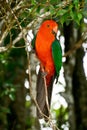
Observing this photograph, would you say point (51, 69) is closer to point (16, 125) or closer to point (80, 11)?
point (80, 11)

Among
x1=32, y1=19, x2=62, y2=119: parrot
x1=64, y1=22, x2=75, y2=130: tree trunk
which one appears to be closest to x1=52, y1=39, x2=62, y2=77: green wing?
Result: x1=32, y1=19, x2=62, y2=119: parrot

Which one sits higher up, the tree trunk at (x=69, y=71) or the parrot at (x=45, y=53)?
the parrot at (x=45, y=53)

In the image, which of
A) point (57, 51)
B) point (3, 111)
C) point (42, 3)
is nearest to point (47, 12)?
point (42, 3)

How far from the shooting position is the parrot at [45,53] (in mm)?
2775

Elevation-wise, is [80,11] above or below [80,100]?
above

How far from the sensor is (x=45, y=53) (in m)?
2.87

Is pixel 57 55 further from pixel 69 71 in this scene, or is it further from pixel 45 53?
pixel 69 71

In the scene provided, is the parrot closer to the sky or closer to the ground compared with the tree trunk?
closer to the sky

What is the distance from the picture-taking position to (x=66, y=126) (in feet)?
18.1

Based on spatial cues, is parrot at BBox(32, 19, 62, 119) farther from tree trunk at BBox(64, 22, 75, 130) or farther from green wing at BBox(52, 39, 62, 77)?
tree trunk at BBox(64, 22, 75, 130)

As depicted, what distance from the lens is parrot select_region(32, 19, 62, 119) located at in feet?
9.11

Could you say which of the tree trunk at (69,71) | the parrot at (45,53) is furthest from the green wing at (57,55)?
the tree trunk at (69,71)

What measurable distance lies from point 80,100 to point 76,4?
3135mm

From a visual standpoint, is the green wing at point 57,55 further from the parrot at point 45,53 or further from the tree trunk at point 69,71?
the tree trunk at point 69,71
